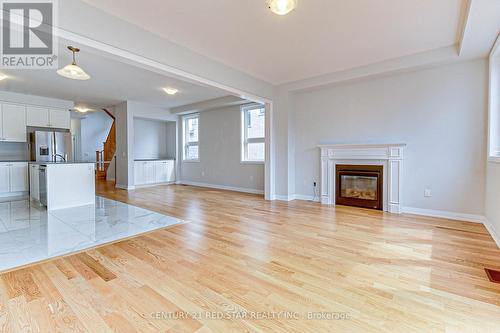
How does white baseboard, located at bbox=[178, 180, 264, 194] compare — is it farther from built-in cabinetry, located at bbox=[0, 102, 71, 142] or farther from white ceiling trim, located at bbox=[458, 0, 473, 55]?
white ceiling trim, located at bbox=[458, 0, 473, 55]

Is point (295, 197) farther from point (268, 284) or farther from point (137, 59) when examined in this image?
point (137, 59)

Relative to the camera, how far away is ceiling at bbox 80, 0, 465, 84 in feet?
8.31

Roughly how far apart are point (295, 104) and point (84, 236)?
4.70 m

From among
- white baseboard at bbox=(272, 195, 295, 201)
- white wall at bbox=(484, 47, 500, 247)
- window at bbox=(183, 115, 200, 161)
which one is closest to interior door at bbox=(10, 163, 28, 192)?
window at bbox=(183, 115, 200, 161)

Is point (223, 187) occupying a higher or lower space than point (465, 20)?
lower

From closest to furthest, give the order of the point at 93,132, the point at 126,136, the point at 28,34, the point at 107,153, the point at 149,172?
the point at 28,34 → the point at 126,136 → the point at 149,172 → the point at 107,153 → the point at 93,132

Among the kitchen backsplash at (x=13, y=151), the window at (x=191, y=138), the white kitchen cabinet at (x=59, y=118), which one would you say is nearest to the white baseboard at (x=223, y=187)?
the window at (x=191, y=138)

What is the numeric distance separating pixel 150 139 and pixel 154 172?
1508 millimetres

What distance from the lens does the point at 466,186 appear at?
11.9 feet

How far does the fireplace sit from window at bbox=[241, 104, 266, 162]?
223 centimetres

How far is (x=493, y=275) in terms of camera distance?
79.3 inches

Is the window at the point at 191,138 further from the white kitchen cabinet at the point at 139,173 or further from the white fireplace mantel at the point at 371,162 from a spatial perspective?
the white fireplace mantel at the point at 371,162

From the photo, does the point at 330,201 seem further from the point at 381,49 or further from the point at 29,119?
the point at 29,119

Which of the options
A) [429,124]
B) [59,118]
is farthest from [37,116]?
[429,124]
